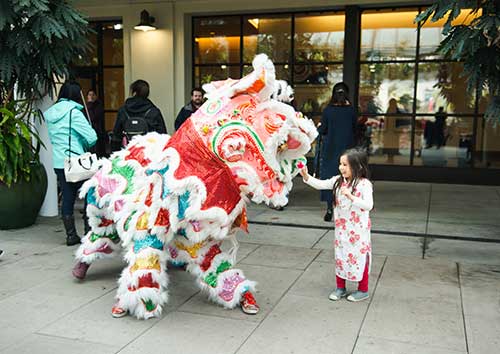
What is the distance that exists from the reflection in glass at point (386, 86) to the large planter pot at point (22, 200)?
23.8 ft

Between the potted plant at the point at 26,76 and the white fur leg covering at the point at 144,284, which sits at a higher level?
the potted plant at the point at 26,76

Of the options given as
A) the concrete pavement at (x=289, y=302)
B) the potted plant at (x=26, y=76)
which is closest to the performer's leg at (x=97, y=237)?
the concrete pavement at (x=289, y=302)

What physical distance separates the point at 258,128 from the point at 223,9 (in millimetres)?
7986

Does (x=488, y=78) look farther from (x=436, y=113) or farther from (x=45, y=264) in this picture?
(x=436, y=113)

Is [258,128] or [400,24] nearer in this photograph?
[258,128]

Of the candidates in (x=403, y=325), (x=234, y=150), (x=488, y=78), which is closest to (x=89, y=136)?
(x=234, y=150)

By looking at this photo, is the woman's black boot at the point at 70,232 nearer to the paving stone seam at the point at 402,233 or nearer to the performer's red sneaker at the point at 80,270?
the performer's red sneaker at the point at 80,270

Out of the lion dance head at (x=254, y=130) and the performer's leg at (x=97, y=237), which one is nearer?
the lion dance head at (x=254, y=130)

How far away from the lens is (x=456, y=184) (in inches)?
423

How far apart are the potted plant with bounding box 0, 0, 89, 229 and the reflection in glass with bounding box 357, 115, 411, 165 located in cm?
683

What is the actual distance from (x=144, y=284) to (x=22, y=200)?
12.0 ft

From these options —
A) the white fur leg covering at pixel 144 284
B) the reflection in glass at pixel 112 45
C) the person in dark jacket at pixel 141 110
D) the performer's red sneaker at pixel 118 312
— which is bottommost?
the performer's red sneaker at pixel 118 312

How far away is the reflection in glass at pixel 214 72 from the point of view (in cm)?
1188

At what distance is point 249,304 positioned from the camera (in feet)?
13.2
